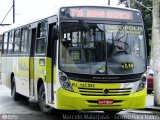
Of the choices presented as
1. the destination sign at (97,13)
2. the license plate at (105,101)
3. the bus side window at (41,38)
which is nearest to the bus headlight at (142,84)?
the license plate at (105,101)

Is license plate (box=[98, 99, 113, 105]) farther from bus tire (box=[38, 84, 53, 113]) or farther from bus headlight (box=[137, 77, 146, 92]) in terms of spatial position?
bus tire (box=[38, 84, 53, 113])

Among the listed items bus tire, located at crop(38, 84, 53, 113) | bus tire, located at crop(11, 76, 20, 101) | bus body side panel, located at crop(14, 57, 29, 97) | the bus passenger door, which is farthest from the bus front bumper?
bus tire, located at crop(11, 76, 20, 101)

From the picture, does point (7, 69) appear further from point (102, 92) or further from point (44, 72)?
point (102, 92)

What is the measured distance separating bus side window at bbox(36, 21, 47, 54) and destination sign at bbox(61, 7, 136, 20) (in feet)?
5.61

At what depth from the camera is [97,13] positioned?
12133mm

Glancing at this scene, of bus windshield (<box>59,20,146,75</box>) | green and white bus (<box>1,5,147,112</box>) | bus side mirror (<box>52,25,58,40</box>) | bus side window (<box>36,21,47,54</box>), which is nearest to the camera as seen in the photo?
green and white bus (<box>1,5,147,112</box>)

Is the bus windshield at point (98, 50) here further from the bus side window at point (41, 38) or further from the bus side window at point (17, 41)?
the bus side window at point (17, 41)

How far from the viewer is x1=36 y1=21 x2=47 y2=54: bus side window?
44.2 ft

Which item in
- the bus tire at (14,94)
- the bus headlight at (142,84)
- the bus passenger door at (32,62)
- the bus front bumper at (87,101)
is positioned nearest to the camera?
the bus front bumper at (87,101)

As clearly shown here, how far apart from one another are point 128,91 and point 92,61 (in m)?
1.19

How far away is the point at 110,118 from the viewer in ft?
43.2

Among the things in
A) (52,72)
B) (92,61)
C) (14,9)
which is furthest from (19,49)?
(14,9)

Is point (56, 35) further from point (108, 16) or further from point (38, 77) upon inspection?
point (38, 77)

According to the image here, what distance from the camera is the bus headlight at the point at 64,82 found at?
37.7 feet
